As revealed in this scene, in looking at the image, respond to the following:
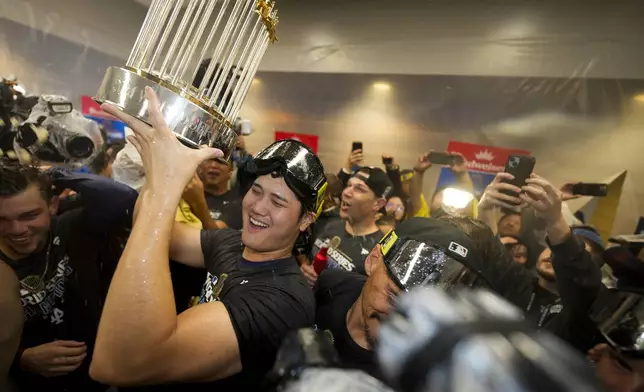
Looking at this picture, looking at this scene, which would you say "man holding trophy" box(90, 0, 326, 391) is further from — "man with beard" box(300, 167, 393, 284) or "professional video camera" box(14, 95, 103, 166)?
"man with beard" box(300, 167, 393, 284)

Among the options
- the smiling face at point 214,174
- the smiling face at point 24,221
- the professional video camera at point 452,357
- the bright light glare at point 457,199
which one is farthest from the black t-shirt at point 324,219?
the professional video camera at point 452,357

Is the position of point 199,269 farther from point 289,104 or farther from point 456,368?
point 289,104

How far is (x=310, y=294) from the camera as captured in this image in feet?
3.18

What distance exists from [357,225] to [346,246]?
0.49 ft

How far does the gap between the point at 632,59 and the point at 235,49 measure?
103 inches

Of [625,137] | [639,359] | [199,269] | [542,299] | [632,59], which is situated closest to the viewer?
[639,359]

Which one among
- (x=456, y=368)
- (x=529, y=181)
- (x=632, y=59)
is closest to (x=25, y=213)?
(x=456, y=368)

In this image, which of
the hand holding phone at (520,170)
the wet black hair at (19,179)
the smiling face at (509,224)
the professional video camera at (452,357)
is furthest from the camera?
the smiling face at (509,224)

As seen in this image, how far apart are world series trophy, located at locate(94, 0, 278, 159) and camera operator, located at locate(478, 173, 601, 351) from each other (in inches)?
25.2

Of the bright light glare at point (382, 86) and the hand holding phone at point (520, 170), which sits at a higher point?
the bright light glare at point (382, 86)

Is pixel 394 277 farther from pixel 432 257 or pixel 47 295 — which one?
pixel 47 295

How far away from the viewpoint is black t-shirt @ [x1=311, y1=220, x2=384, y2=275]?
6.56 feet

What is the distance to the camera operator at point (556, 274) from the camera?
86 cm

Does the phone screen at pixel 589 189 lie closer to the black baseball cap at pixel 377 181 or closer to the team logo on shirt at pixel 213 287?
the black baseball cap at pixel 377 181
